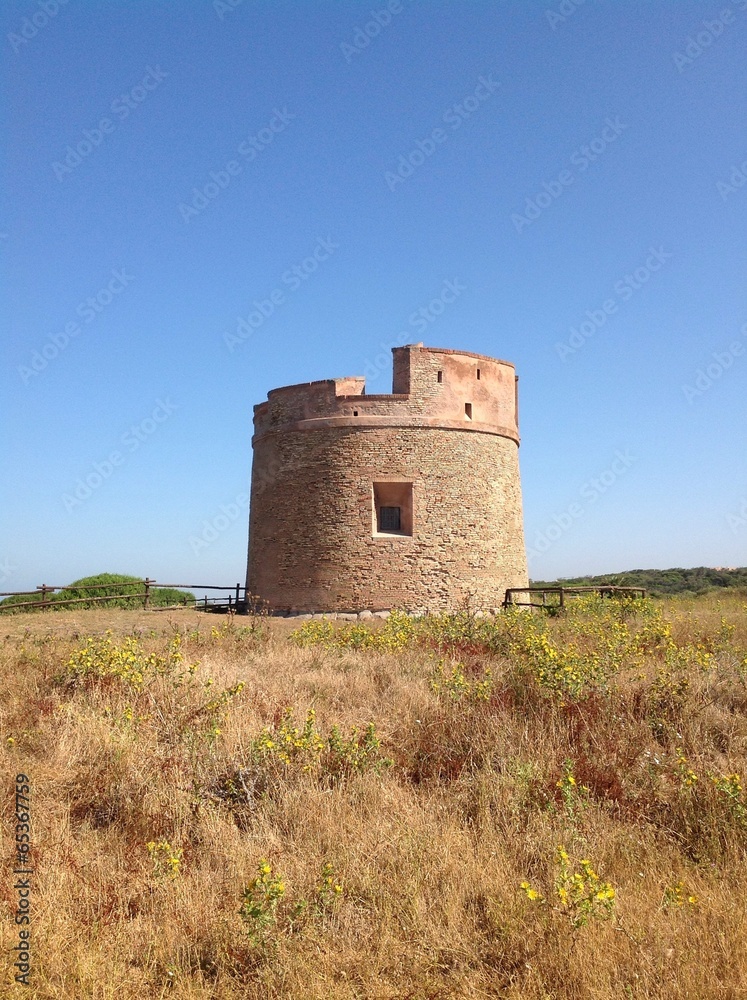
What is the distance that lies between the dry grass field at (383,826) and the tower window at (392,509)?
9.31 m

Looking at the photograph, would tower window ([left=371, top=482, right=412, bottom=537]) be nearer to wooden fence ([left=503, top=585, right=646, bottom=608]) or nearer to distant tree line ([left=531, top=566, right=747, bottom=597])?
wooden fence ([left=503, top=585, right=646, bottom=608])

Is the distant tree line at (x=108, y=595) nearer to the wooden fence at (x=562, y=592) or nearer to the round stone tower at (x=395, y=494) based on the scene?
the round stone tower at (x=395, y=494)

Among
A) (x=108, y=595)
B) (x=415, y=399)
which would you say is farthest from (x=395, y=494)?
(x=108, y=595)

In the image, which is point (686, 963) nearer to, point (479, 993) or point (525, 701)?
point (479, 993)

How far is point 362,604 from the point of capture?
53.7ft

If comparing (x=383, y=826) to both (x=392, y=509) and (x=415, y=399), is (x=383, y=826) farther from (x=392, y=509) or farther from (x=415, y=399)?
(x=415, y=399)

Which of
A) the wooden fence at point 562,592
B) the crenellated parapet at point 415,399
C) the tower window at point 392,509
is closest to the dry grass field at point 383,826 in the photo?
the wooden fence at point 562,592

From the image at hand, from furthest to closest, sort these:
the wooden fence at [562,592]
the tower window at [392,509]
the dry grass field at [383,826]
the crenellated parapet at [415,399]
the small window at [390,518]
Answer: the small window at [390,518] → the crenellated parapet at [415,399] → the tower window at [392,509] → the wooden fence at [562,592] → the dry grass field at [383,826]

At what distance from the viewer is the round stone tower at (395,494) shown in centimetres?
1659

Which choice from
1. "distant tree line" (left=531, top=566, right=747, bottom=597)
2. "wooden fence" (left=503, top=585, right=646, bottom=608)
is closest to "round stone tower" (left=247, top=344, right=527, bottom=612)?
"wooden fence" (left=503, top=585, right=646, bottom=608)

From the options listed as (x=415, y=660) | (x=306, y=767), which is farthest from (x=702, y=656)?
(x=306, y=767)

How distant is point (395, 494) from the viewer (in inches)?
679

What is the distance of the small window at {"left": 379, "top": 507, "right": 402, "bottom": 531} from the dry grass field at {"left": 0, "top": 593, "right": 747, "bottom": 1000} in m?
9.68

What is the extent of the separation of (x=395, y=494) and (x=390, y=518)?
639 millimetres
